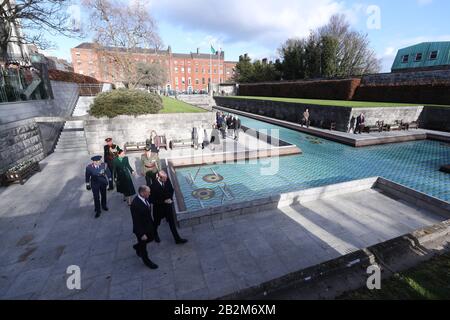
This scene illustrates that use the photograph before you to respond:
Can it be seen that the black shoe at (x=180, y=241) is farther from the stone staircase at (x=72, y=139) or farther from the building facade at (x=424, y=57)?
the building facade at (x=424, y=57)

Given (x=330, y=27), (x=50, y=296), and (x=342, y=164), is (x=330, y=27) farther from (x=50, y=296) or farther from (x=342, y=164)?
(x=50, y=296)

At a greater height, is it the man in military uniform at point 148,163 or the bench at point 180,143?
the man in military uniform at point 148,163

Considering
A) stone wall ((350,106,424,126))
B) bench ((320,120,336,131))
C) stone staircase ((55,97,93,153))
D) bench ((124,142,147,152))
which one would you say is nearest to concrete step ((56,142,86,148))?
stone staircase ((55,97,93,153))

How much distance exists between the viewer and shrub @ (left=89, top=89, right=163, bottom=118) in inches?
490

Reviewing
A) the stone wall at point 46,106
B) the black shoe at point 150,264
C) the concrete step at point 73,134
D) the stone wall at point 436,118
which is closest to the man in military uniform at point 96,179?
the black shoe at point 150,264

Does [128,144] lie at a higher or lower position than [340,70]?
lower

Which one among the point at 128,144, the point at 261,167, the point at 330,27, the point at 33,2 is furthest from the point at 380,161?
the point at 330,27

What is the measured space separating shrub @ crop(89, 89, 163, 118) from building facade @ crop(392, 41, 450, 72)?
106ft

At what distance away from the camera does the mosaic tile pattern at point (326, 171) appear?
7941 millimetres

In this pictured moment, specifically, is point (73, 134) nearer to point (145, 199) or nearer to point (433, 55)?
point (145, 199)

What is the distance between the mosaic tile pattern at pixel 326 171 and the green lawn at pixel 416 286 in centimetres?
403

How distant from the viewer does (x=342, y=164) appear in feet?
36.2

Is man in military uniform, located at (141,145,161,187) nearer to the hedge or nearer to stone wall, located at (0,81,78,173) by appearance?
stone wall, located at (0,81,78,173)
